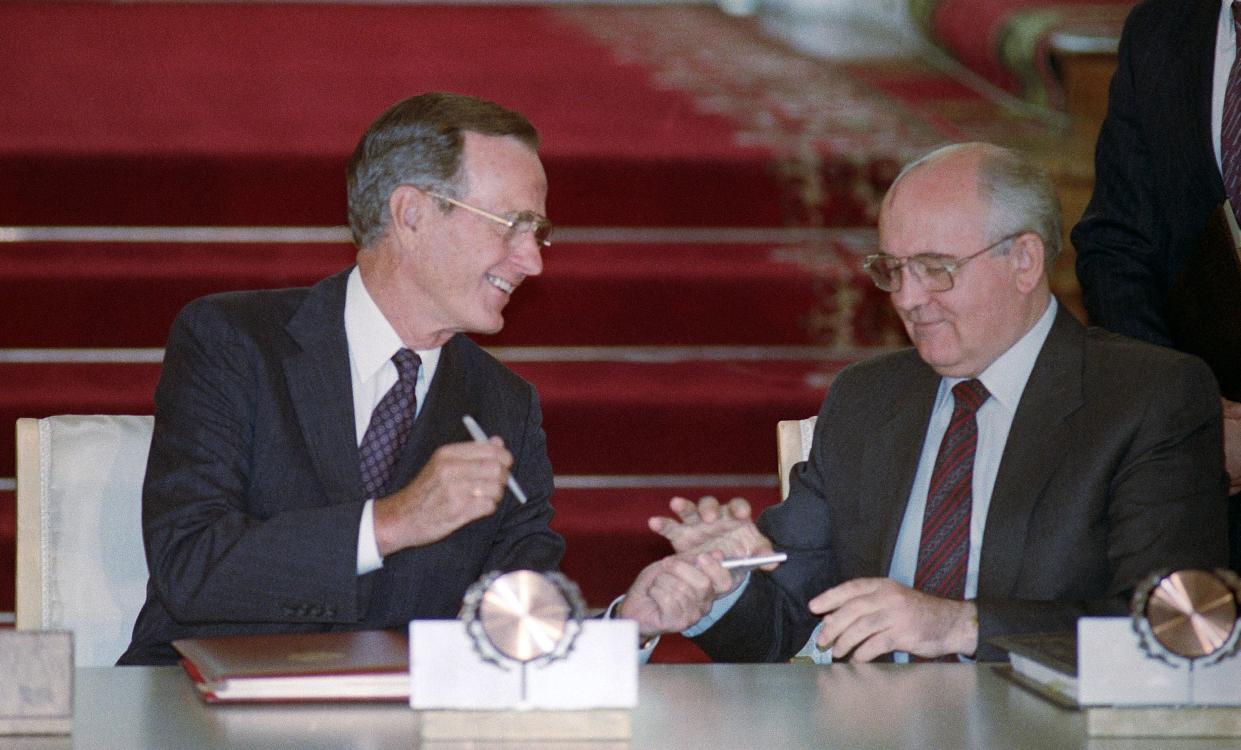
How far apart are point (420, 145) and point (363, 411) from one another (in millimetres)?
379

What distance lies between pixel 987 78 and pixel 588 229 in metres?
2.08

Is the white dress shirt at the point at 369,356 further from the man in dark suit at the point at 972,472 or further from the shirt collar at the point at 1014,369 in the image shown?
the shirt collar at the point at 1014,369

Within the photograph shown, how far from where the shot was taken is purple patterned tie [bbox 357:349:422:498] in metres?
2.42

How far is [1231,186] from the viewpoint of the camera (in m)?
2.70

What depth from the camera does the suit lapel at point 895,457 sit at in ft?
7.91

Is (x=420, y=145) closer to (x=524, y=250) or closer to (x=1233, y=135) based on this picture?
(x=524, y=250)

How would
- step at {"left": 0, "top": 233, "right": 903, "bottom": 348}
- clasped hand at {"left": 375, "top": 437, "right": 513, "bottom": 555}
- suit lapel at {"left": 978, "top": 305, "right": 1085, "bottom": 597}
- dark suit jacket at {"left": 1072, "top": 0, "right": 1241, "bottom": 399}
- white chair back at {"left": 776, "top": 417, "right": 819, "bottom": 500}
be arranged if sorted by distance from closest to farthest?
clasped hand at {"left": 375, "top": 437, "right": 513, "bottom": 555}, suit lapel at {"left": 978, "top": 305, "right": 1085, "bottom": 597}, white chair back at {"left": 776, "top": 417, "right": 819, "bottom": 500}, dark suit jacket at {"left": 1072, "top": 0, "right": 1241, "bottom": 399}, step at {"left": 0, "top": 233, "right": 903, "bottom": 348}

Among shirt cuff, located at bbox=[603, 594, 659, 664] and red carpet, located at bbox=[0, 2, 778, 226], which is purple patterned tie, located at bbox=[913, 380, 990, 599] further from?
red carpet, located at bbox=[0, 2, 778, 226]

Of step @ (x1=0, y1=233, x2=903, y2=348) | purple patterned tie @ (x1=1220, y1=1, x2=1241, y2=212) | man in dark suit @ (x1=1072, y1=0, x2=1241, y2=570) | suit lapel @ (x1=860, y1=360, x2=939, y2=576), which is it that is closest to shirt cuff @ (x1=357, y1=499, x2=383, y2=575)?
suit lapel @ (x1=860, y1=360, x2=939, y2=576)

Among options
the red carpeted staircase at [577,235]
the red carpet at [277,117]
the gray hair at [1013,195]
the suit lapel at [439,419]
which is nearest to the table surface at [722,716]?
the suit lapel at [439,419]

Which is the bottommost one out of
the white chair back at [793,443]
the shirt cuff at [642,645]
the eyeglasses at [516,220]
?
the shirt cuff at [642,645]

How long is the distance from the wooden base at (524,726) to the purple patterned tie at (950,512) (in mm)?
788

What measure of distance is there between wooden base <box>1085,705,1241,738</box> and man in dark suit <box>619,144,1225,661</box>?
41cm

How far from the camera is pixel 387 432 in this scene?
2.44 m
